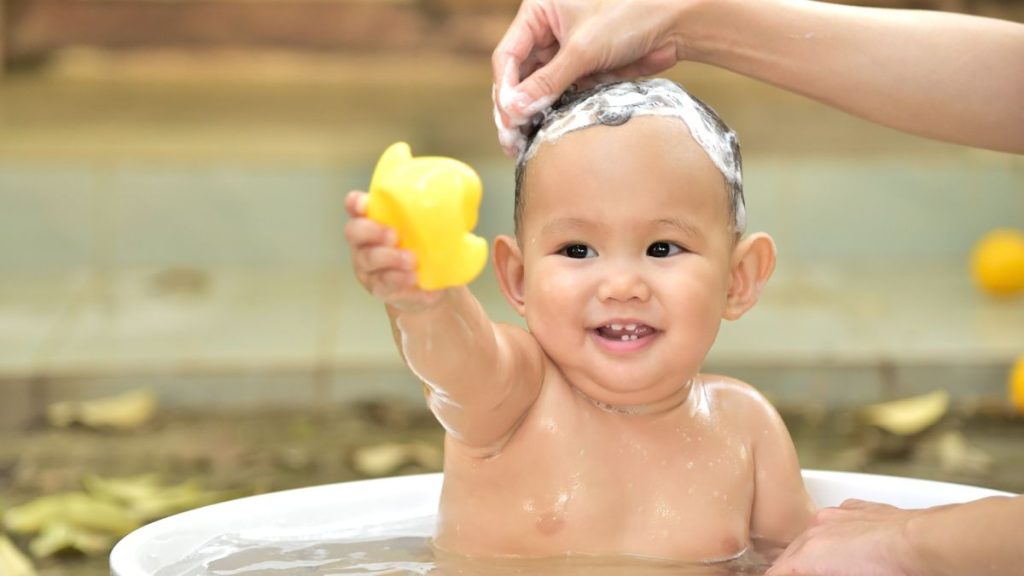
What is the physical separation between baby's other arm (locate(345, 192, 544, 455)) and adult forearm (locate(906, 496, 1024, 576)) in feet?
1.25

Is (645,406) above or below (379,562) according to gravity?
above

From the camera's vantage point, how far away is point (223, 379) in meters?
3.18

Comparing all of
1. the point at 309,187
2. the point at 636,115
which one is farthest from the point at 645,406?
the point at 309,187

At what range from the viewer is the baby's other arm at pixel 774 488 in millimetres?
1578

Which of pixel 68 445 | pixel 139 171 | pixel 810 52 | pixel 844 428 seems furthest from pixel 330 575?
pixel 139 171

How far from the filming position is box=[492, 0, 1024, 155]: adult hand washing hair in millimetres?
1632

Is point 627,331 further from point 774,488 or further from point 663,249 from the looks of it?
point 774,488

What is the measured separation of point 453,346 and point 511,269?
29cm

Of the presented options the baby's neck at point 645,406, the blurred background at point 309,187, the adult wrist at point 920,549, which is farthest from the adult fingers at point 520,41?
the blurred background at point 309,187

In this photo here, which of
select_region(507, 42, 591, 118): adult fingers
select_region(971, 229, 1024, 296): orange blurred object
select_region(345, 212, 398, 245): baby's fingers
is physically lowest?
select_region(971, 229, 1024, 296): orange blurred object

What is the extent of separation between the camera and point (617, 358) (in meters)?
1.46

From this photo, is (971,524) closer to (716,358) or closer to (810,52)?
(810,52)

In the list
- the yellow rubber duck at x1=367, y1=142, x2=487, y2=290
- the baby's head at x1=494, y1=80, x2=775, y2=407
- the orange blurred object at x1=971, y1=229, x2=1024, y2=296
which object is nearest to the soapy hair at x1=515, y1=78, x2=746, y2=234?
the baby's head at x1=494, y1=80, x2=775, y2=407

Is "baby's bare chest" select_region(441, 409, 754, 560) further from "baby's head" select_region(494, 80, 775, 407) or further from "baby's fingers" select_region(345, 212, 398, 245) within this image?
"baby's fingers" select_region(345, 212, 398, 245)
